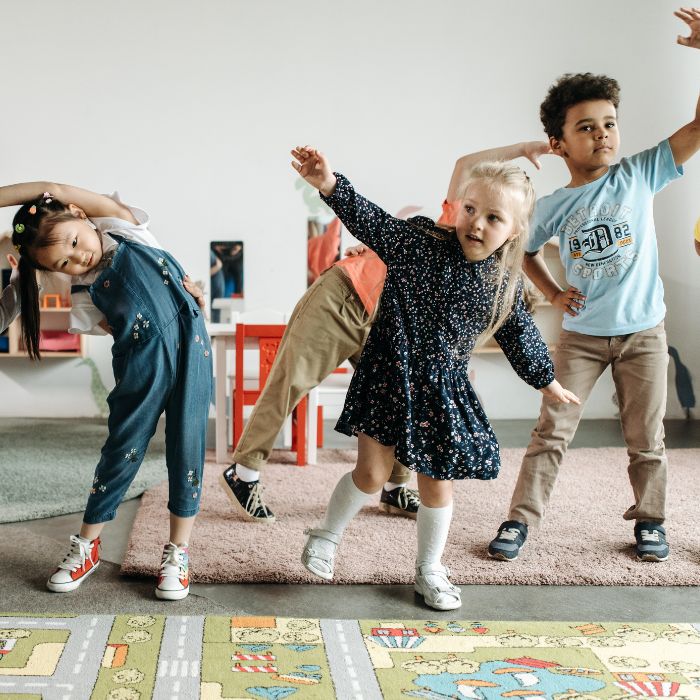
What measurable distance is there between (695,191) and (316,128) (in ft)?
6.40

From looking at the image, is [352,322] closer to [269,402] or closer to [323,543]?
[269,402]

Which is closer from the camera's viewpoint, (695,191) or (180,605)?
(180,605)

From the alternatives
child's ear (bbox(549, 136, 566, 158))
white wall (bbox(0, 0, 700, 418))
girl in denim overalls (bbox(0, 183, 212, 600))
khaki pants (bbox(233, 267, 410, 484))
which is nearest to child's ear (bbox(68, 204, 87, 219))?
girl in denim overalls (bbox(0, 183, 212, 600))

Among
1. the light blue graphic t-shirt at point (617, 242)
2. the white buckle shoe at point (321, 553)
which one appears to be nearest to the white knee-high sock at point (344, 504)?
the white buckle shoe at point (321, 553)

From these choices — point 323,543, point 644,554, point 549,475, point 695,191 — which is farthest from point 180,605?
point 695,191

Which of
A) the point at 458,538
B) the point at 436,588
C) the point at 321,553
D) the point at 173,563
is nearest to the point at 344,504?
the point at 321,553

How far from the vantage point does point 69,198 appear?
5.19 ft

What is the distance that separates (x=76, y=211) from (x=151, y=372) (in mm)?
347

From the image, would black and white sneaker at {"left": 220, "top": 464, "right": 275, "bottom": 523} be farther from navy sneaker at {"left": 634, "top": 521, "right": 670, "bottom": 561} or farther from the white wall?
the white wall

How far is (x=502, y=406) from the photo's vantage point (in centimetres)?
423

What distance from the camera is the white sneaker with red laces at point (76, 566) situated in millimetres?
1659

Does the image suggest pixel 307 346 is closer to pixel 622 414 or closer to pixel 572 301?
pixel 572 301

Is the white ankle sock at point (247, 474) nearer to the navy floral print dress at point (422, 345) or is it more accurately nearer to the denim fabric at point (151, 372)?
the denim fabric at point (151, 372)

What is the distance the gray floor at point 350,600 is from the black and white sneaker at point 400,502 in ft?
1.70
